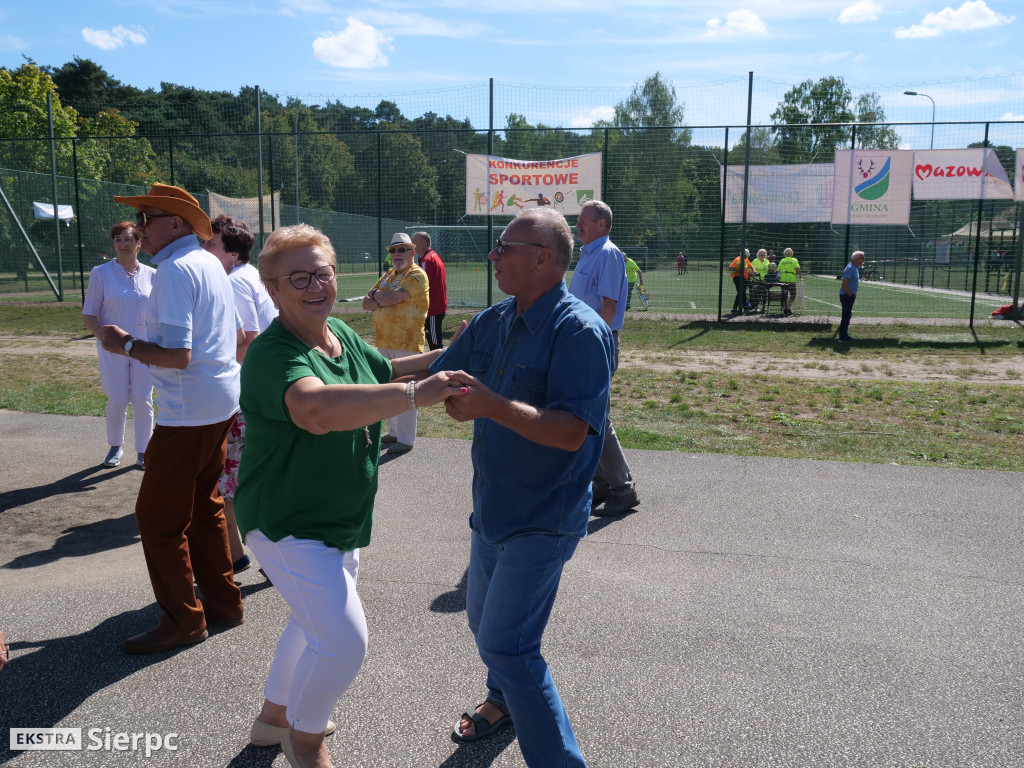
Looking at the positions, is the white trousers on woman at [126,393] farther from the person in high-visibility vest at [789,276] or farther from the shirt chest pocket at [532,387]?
the person in high-visibility vest at [789,276]

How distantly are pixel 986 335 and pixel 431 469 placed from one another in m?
13.5

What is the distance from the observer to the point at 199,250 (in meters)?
3.73

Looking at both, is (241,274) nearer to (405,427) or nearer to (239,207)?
(405,427)

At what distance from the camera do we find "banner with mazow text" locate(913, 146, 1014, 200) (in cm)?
1591

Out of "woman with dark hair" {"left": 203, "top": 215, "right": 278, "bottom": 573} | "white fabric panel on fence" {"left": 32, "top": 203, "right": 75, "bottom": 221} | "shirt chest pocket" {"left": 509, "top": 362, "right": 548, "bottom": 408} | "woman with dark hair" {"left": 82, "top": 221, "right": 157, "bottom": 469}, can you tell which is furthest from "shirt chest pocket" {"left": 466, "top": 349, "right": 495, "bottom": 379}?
"white fabric panel on fence" {"left": 32, "top": 203, "right": 75, "bottom": 221}

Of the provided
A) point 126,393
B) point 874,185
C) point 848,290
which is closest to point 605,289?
point 126,393

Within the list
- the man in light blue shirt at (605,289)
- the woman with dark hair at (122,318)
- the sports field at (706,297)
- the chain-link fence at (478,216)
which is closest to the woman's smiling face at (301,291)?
the man in light blue shirt at (605,289)

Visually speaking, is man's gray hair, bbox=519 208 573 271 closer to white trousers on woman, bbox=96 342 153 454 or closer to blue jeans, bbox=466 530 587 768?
blue jeans, bbox=466 530 587 768

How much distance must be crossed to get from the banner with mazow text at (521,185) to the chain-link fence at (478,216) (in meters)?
0.63

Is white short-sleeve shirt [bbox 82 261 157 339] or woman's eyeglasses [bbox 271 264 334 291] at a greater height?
woman's eyeglasses [bbox 271 264 334 291]

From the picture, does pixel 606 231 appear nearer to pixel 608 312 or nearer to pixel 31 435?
pixel 608 312

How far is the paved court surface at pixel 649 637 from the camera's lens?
3012 mm

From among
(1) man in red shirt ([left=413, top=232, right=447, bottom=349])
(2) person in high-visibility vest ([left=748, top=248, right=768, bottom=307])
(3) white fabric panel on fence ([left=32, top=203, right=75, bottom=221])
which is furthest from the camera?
(3) white fabric panel on fence ([left=32, top=203, right=75, bottom=221])

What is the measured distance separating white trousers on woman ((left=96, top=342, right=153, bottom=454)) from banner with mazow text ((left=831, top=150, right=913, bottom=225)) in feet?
46.3
